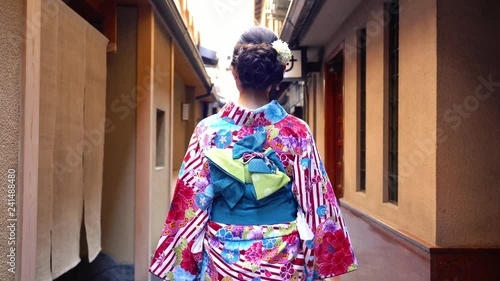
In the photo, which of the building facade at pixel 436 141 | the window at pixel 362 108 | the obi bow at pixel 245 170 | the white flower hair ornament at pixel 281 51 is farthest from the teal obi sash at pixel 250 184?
the window at pixel 362 108

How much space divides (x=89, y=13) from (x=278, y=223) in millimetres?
3672

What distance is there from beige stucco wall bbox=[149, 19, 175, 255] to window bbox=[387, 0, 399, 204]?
2.68 meters

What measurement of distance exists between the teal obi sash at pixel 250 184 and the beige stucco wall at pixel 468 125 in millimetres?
1659

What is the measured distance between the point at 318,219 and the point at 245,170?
427mm

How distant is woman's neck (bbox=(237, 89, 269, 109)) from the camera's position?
7.06ft

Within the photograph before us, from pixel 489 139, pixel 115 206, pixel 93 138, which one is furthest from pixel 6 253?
pixel 489 139

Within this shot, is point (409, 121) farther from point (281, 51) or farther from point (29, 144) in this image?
point (29, 144)

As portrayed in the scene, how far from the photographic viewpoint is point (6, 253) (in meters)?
2.22

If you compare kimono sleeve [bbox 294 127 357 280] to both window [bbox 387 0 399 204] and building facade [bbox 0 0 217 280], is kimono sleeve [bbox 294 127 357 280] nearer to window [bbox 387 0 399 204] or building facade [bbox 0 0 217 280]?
building facade [bbox 0 0 217 280]

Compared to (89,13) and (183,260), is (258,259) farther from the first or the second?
(89,13)

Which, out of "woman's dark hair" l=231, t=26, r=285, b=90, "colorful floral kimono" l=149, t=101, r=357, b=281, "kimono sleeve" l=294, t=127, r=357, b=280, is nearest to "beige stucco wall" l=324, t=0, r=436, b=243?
"kimono sleeve" l=294, t=127, r=357, b=280

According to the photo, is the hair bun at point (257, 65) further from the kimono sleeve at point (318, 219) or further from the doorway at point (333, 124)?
the doorway at point (333, 124)

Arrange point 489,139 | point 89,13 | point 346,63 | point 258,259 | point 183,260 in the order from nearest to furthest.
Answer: point 258,259
point 183,260
point 489,139
point 89,13
point 346,63

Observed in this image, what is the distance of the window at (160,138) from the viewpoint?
20.6 ft
